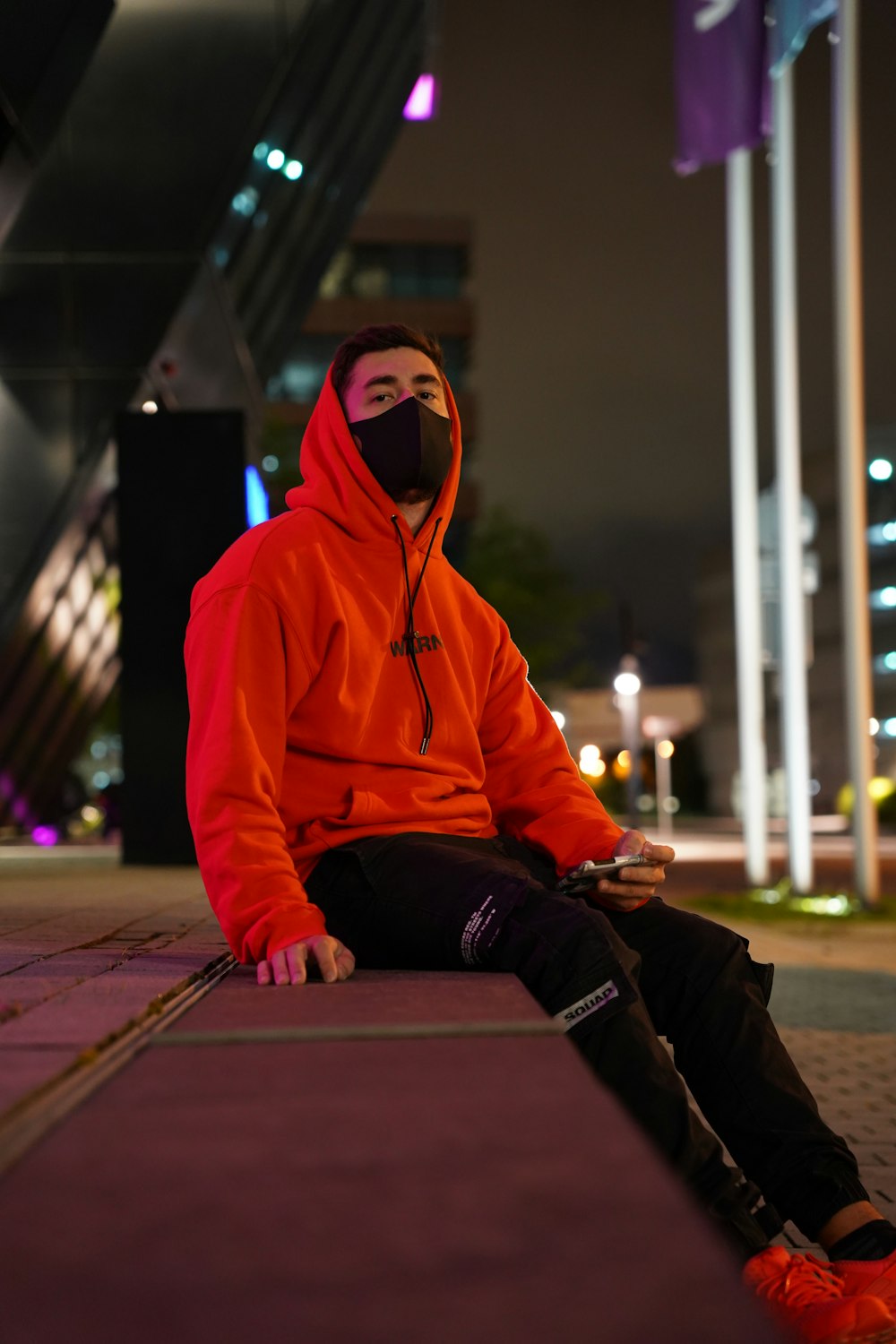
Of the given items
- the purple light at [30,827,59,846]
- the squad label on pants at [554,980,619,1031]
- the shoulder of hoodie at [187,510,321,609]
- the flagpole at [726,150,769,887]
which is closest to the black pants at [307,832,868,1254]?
the squad label on pants at [554,980,619,1031]

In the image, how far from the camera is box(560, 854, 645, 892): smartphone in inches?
122

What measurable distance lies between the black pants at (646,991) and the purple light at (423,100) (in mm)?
29620

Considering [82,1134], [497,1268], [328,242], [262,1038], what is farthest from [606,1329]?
[328,242]

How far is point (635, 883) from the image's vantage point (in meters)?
3.10

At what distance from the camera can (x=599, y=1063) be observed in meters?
2.53

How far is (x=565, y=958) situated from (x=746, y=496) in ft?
44.6

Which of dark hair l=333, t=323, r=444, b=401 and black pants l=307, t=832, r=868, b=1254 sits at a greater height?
dark hair l=333, t=323, r=444, b=401

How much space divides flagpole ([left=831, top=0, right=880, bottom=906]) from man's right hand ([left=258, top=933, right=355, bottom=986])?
1165cm

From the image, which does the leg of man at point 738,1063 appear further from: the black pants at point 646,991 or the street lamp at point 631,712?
the street lamp at point 631,712

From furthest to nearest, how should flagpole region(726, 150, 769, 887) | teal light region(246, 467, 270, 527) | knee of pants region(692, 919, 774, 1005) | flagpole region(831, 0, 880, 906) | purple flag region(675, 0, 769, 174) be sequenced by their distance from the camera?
flagpole region(726, 150, 769, 887) < purple flag region(675, 0, 769, 174) < flagpole region(831, 0, 880, 906) < teal light region(246, 467, 270, 527) < knee of pants region(692, 919, 774, 1005)

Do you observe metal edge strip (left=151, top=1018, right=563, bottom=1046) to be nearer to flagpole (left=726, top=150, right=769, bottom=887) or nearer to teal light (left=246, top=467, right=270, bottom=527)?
teal light (left=246, top=467, right=270, bottom=527)

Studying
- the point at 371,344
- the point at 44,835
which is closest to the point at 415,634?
the point at 371,344

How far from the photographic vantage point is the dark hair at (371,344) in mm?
3785

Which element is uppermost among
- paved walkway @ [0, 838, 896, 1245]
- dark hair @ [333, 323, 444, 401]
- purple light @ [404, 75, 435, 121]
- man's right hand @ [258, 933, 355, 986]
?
purple light @ [404, 75, 435, 121]
